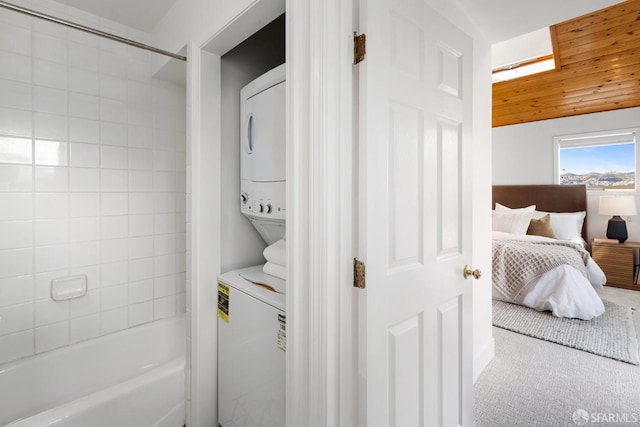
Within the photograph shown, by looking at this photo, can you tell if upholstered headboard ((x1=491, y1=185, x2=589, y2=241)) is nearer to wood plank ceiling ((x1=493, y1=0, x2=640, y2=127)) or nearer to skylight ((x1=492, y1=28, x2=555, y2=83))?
wood plank ceiling ((x1=493, y1=0, x2=640, y2=127))

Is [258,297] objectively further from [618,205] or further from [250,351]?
[618,205]

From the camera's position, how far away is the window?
3900 mm

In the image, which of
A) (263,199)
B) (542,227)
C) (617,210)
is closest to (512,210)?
(542,227)

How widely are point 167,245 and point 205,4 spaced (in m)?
1.51

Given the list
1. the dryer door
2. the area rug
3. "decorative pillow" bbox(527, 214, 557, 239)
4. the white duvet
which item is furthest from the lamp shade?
the dryer door

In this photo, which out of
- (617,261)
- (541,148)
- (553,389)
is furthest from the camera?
(541,148)

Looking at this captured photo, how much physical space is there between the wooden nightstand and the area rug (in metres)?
0.83

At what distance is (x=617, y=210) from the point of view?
3703 millimetres

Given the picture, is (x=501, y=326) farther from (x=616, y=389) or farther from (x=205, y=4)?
(x=205, y=4)

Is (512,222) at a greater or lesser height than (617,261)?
greater

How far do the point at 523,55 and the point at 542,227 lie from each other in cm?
214

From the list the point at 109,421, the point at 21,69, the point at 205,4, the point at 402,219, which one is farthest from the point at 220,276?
the point at 21,69

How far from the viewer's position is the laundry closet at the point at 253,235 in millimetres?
1229

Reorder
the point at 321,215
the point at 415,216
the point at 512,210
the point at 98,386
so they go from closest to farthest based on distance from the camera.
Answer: the point at 321,215, the point at 415,216, the point at 98,386, the point at 512,210
